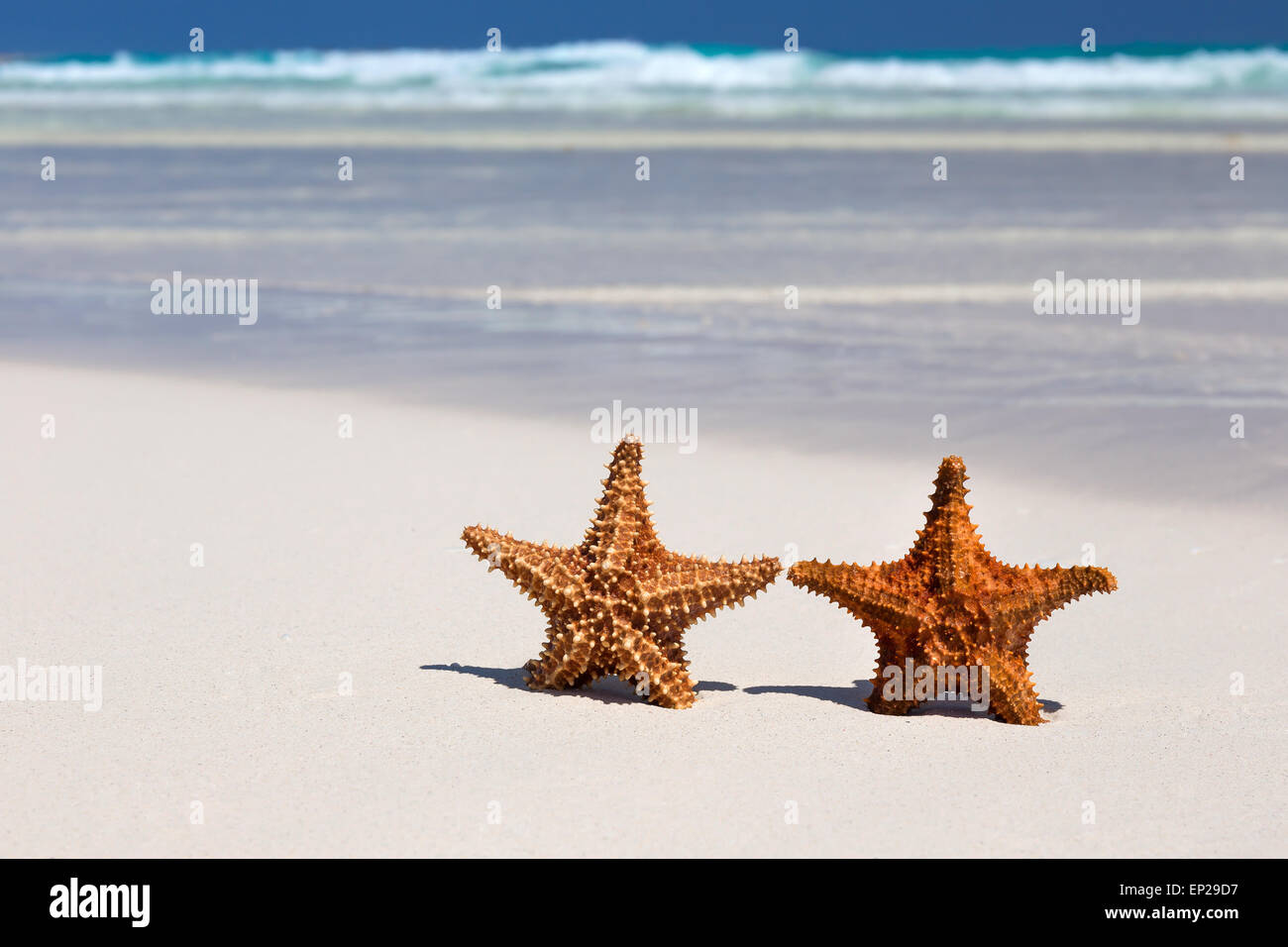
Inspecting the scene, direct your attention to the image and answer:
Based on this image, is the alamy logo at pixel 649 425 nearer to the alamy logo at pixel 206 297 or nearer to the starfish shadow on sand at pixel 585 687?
the starfish shadow on sand at pixel 585 687

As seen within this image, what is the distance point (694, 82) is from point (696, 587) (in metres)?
43.5

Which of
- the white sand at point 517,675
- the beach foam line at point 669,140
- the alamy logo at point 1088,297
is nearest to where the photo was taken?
the white sand at point 517,675

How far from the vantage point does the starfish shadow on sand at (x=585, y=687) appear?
475cm

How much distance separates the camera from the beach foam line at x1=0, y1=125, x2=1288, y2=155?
25734 millimetres

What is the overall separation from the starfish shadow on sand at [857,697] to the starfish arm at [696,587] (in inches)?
15.4

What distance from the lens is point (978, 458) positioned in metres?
7.91

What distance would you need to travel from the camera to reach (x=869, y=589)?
4.66 metres

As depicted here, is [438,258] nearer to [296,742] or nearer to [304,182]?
[304,182]

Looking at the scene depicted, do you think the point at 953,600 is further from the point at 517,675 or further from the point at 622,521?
the point at 517,675

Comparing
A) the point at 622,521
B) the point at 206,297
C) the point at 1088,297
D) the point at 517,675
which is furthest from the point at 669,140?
the point at 622,521

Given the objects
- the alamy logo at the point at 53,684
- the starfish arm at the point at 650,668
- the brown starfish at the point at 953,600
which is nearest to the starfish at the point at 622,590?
the starfish arm at the point at 650,668

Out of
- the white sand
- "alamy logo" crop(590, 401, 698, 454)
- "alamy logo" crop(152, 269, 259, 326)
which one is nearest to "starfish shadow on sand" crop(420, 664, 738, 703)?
the white sand

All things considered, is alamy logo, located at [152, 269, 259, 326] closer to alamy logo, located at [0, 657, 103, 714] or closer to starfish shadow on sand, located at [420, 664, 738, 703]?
alamy logo, located at [0, 657, 103, 714]
